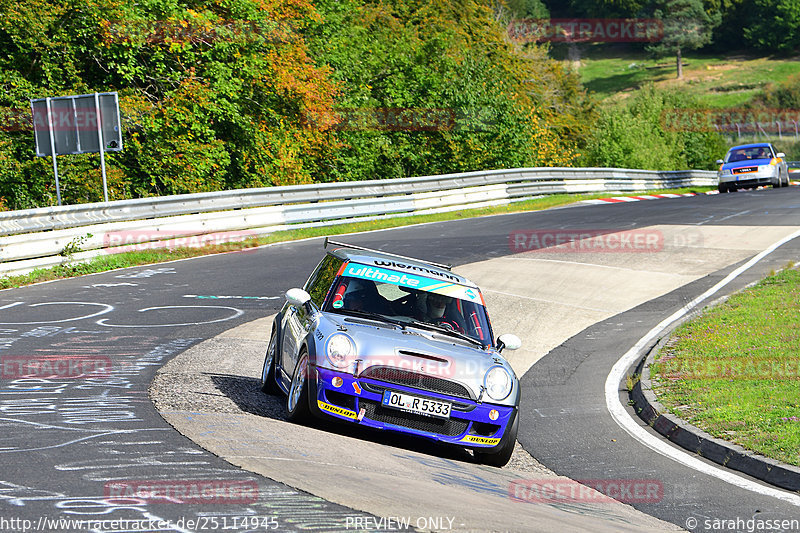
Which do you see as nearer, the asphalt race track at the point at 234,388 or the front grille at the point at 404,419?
the asphalt race track at the point at 234,388

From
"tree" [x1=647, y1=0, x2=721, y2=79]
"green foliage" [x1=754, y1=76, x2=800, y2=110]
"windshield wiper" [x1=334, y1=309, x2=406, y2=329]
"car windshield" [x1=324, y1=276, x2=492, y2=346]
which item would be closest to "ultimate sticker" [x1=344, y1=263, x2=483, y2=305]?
"car windshield" [x1=324, y1=276, x2=492, y2=346]

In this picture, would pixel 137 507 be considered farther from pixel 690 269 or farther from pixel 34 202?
pixel 34 202

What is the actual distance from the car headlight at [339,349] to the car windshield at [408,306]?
2.48ft

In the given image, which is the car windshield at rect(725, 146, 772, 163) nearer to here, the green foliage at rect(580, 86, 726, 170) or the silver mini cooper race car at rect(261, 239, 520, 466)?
the green foliage at rect(580, 86, 726, 170)

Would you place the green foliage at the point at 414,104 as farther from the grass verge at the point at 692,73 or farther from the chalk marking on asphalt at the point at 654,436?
the grass verge at the point at 692,73

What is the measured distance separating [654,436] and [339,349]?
3.45 metres

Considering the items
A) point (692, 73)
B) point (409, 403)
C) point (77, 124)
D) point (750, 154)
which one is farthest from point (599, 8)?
point (409, 403)

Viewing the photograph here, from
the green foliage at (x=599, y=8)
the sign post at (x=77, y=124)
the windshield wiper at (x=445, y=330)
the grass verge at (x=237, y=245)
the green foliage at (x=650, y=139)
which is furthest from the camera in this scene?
the green foliage at (x=599, y=8)

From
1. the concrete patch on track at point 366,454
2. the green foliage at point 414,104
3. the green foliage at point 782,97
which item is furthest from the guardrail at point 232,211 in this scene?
the green foliage at point 782,97

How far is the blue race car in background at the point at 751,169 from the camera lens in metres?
35.8

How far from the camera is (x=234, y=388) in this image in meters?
9.52

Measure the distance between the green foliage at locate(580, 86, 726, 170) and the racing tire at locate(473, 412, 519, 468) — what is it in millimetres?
47161

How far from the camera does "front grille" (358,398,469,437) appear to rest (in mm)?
7707

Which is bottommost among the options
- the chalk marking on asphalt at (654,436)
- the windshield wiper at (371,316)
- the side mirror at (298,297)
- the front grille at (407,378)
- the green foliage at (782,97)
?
the chalk marking on asphalt at (654,436)
